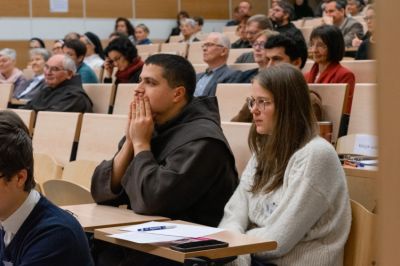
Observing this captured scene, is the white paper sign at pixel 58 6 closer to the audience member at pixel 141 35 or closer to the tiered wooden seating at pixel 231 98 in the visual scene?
the audience member at pixel 141 35

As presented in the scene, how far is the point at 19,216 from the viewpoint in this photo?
155 centimetres

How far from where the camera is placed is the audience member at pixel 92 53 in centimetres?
793

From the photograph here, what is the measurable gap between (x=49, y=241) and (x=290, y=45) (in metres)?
2.77

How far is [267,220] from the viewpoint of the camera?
229cm

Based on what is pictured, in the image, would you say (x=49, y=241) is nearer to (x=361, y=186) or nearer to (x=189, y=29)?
(x=361, y=186)

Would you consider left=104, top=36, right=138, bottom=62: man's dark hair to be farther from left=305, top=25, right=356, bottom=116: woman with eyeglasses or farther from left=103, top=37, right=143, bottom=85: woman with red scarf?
left=305, top=25, right=356, bottom=116: woman with eyeglasses

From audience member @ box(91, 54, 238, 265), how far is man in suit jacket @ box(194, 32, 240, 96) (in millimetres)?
2005

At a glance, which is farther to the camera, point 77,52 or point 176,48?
point 176,48

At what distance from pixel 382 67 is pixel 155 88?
8.60 ft

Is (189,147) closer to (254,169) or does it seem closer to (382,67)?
(254,169)

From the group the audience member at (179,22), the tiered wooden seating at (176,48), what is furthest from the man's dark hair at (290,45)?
the audience member at (179,22)

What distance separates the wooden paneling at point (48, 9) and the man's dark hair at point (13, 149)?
30.7 ft

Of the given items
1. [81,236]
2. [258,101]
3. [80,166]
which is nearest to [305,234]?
[258,101]

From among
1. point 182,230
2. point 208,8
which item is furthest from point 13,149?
point 208,8
